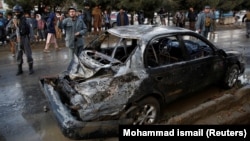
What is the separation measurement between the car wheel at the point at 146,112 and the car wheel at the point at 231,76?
2350 mm

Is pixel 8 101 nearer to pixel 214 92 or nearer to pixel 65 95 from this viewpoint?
pixel 65 95

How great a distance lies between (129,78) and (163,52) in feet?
3.93

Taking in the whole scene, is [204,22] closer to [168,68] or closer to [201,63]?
[201,63]

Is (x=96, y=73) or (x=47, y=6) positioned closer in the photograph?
(x=96, y=73)

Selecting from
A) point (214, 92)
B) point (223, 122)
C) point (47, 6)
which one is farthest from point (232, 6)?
point (223, 122)

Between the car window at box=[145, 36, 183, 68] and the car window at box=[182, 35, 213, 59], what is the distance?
1.12 feet

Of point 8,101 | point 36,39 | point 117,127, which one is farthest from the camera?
point 36,39

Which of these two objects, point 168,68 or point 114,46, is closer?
point 168,68

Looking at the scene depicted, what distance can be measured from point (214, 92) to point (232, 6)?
2137cm

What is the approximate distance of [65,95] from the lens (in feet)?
15.6

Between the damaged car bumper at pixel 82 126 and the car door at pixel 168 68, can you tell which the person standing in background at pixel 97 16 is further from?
the damaged car bumper at pixel 82 126

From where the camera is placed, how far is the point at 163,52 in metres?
5.41

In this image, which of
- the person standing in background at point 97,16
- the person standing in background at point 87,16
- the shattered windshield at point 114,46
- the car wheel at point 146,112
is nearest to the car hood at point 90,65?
the shattered windshield at point 114,46

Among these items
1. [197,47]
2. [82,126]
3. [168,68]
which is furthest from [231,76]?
[82,126]
